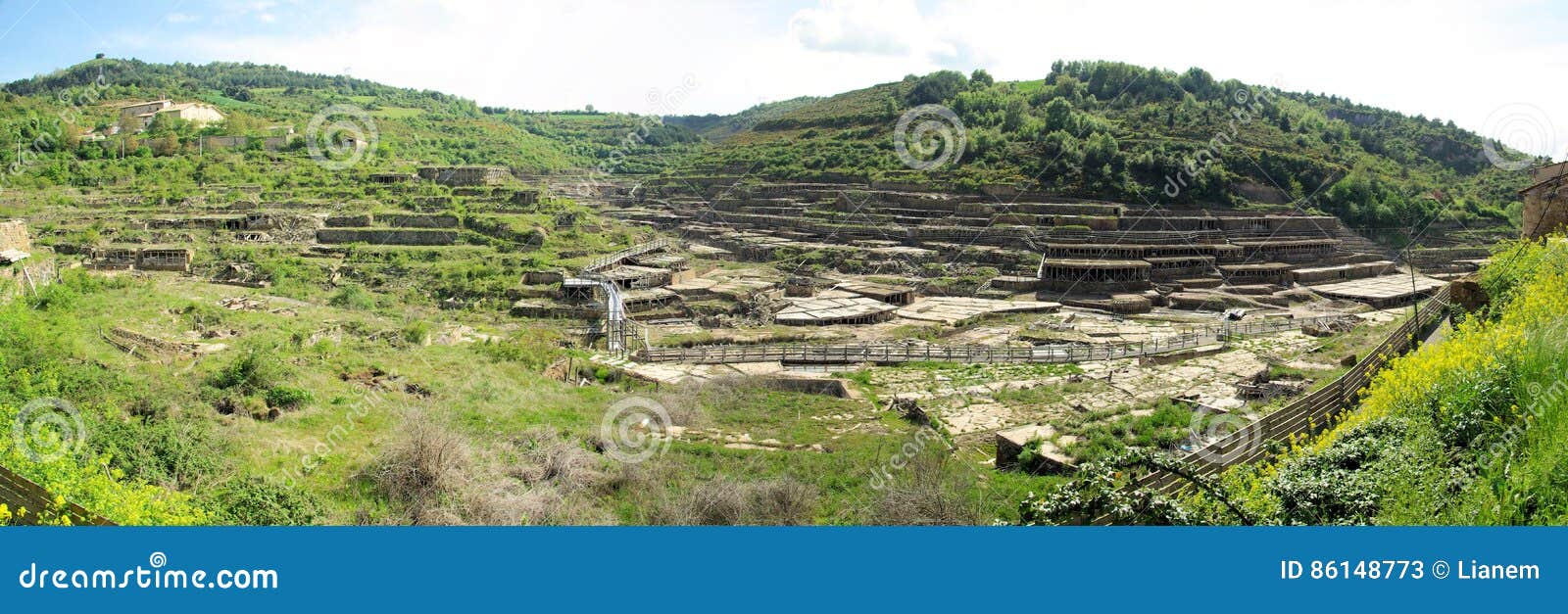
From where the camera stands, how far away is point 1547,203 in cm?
1925

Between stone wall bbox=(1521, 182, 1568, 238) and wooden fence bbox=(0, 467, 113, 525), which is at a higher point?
stone wall bbox=(1521, 182, 1568, 238)

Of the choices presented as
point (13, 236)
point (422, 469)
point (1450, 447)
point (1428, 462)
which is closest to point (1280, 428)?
point (1450, 447)

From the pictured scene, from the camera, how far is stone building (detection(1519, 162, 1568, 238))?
747 inches

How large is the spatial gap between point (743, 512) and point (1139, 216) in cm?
3862

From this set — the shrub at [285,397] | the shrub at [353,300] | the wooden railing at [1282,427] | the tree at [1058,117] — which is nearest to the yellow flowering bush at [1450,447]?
the wooden railing at [1282,427]

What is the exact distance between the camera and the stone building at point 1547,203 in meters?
19.0

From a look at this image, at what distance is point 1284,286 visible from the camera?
38.5m

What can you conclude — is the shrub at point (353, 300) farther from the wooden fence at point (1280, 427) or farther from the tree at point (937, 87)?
the tree at point (937, 87)

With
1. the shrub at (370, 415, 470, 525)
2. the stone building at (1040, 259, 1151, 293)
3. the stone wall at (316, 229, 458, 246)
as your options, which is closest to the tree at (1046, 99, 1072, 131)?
the stone building at (1040, 259, 1151, 293)

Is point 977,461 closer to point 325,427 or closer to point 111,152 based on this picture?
point 325,427

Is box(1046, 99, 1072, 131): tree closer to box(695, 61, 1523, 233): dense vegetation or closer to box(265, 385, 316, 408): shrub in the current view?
box(695, 61, 1523, 233): dense vegetation

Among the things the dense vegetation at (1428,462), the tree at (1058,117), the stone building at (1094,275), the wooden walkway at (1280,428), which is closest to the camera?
the dense vegetation at (1428,462)

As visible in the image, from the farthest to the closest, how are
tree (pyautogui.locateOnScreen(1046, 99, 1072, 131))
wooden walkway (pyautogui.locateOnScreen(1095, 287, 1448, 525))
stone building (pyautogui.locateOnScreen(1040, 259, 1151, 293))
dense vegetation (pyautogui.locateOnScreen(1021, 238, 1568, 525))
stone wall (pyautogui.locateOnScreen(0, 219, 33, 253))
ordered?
1. tree (pyautogui.locateOnScreen(1046, 99, 1072, 131))
2. stone building (pyautogui.locateOnScreen(1040, 259, 1151, 293))
3. stone wall (pyautogui.locateOnScreen(0, 219, 33, 253))
4. wooden walkway (pyautogui.locateOnScreen(1095, 287, 1448, 525))
5. dense vegetation (pyautogui.locateOnScreen(1021, 238, 1568, 525))

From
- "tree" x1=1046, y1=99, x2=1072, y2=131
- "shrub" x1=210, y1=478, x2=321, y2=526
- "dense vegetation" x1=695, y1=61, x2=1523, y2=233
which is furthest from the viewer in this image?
"tree" x1=1046, y1=99, x2=1072, y2=131
